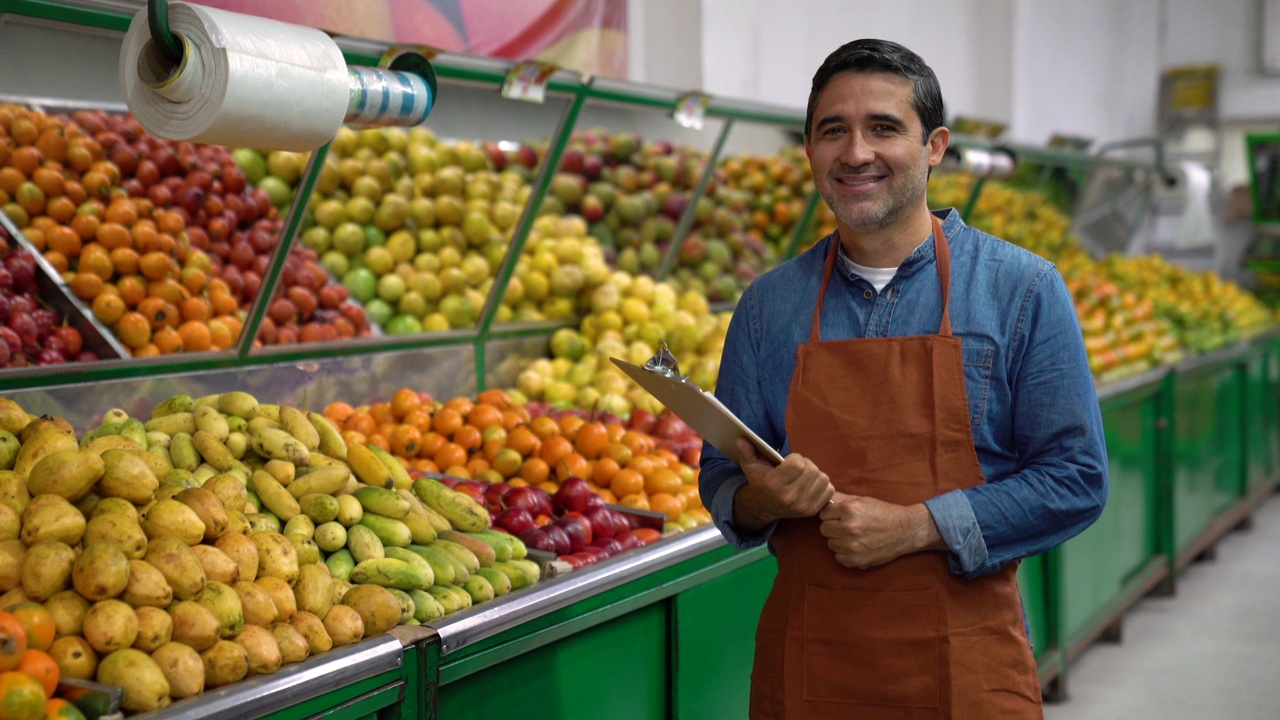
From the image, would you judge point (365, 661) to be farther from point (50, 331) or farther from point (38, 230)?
point (38, 230)

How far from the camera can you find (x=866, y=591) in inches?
78.4

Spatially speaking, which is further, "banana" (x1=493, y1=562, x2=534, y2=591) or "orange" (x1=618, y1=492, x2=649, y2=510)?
"orange" (x1=618, y1=492, x2=649, y2=510)

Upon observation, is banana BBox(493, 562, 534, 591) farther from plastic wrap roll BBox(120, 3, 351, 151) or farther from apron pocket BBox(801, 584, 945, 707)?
plastic wrap roll BBox(120, 3, 351, 151)

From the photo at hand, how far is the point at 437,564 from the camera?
252 cm

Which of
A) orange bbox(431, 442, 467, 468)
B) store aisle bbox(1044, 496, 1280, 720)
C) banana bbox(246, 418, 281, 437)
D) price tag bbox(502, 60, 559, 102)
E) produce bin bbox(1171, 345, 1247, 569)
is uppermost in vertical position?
price tag bbox(502, 60, 559, 102)

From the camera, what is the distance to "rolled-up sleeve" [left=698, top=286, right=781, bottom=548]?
2104 mm

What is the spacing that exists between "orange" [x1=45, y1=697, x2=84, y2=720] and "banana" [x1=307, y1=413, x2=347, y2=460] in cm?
109

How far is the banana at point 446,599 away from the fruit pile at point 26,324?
1.39m

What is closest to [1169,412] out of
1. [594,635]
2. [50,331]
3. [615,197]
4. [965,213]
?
[965,213]

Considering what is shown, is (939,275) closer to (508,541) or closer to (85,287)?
(508,541)

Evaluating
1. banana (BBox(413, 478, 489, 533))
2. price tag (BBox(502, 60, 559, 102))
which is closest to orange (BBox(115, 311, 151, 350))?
banana (BBox(413, 478, 489, 533))

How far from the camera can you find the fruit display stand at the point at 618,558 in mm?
2430

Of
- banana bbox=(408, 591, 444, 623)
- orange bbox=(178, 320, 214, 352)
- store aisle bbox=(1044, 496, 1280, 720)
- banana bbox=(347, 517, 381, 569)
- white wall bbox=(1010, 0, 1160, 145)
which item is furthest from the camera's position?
white wall bbox=(1010, 0, 1160, 145)

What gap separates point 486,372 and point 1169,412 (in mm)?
3930
